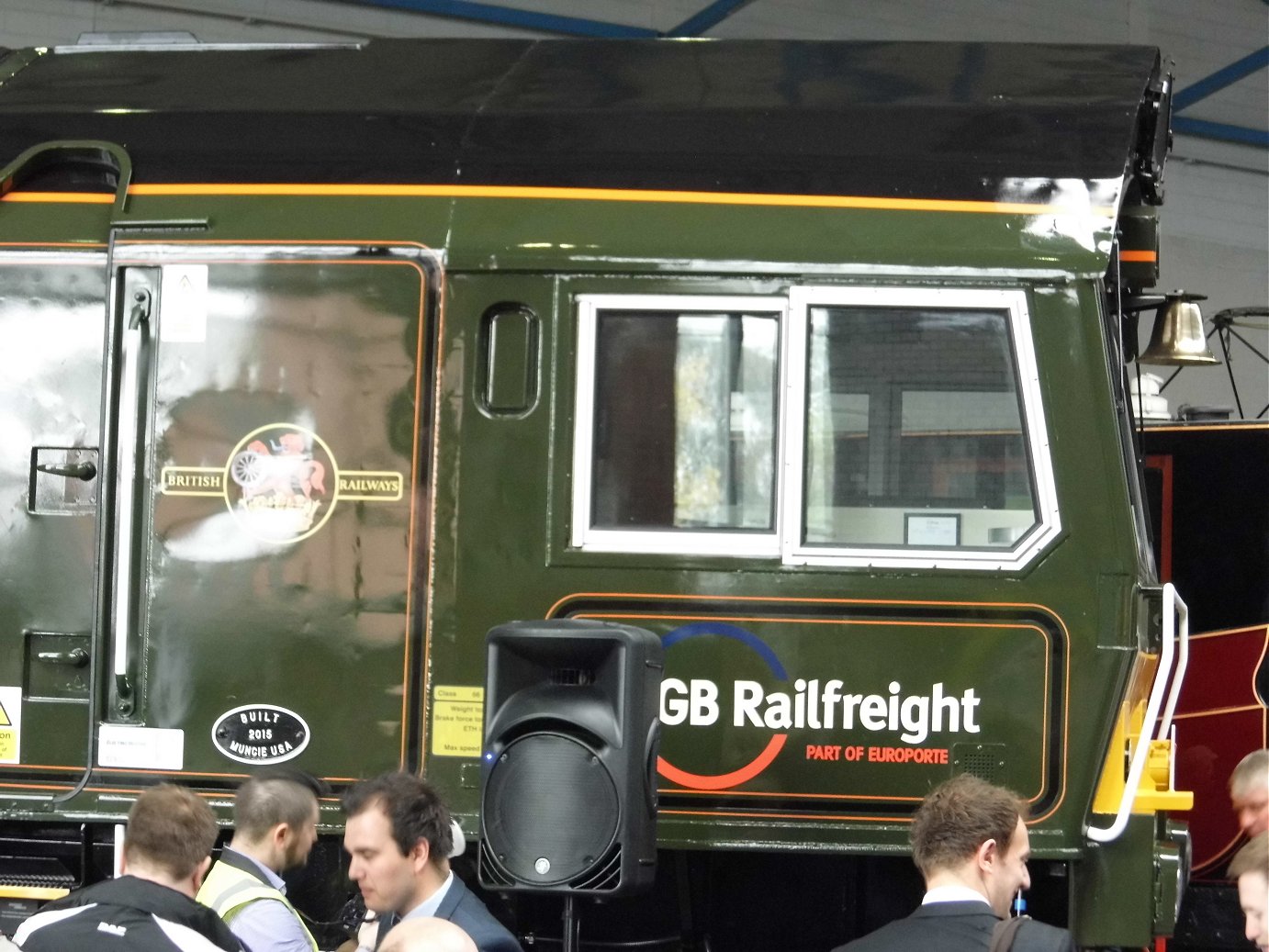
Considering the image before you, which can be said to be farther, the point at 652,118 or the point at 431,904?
the point at 652,118

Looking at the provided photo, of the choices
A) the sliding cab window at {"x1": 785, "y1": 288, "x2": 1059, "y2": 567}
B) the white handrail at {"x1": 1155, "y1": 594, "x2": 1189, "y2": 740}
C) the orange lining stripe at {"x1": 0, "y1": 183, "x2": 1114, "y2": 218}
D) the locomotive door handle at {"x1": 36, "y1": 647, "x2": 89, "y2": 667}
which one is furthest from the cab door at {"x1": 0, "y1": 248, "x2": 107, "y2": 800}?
the white handrail at {"x1": 1155, "y1": 594, "x2": 1189, "y2": 740}

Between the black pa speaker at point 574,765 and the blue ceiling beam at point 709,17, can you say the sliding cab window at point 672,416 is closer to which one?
the black pa speaker at point 574,765

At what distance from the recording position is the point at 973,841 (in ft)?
12.3

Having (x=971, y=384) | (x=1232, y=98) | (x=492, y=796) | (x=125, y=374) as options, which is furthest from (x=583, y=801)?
(x=1232, y=98)

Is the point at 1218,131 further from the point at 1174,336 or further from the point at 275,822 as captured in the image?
the point at 275,822

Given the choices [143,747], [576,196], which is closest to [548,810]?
[143,747]

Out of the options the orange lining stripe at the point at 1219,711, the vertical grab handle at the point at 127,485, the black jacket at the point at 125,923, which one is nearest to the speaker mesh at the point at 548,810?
the black jacket at the point at 125,923

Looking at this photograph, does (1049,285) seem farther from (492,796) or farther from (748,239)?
(492,796)

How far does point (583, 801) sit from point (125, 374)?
202cm

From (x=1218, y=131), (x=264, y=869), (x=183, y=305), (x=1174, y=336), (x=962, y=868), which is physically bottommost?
(x=264, y=869)

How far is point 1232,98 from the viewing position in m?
16.8

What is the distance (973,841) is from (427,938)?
4.14 ft

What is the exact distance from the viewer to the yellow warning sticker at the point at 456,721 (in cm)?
511

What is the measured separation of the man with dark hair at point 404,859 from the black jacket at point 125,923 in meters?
0.37
